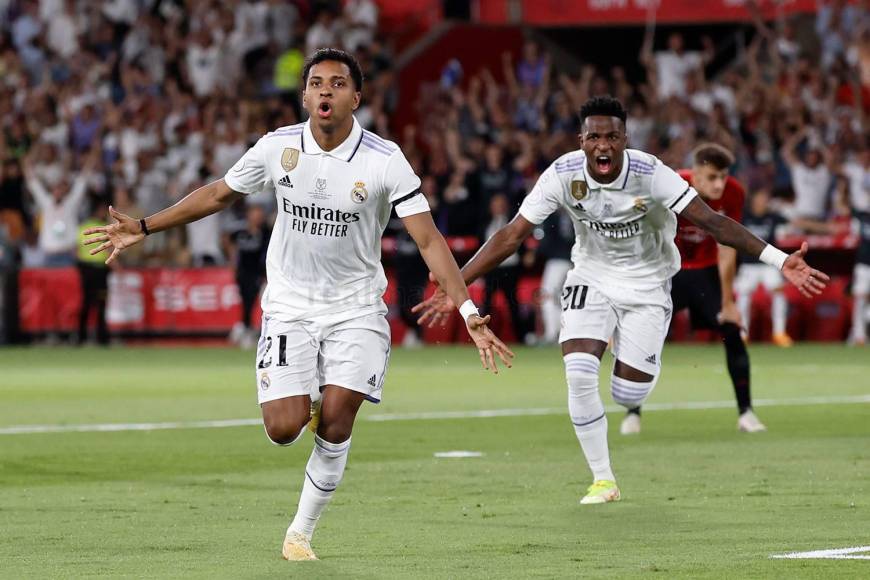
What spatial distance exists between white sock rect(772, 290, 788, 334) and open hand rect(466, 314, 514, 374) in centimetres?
Answer: 1928

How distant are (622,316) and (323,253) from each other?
11.1 feet

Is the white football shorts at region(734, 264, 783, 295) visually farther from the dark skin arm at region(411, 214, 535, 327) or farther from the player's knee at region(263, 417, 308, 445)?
the player's knee at region(263, 417, 308, 445)

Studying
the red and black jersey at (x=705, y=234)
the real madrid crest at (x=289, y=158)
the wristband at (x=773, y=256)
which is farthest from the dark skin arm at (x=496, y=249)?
the red and black jersey at (x=705, y=234)

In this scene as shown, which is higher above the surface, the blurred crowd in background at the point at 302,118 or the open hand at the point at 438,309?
the blurred crowd in background at the point at 302,118

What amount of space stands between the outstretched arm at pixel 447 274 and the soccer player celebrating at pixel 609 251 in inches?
76.0

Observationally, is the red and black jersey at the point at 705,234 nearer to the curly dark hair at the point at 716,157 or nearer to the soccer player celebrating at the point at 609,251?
the curly dark hair at the point at 716,157

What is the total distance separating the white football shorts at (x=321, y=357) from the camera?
28.1ft

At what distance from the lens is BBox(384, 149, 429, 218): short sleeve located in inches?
334

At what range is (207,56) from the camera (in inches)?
1303

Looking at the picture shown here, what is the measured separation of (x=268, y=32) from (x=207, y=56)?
144 centimetres

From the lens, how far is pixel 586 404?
1098 cm

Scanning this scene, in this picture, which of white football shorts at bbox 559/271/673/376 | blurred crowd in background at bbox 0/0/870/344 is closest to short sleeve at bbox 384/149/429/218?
white football shorts at bbox 559/271/673/376

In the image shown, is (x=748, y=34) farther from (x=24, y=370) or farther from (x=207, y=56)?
(x=24, y=370)

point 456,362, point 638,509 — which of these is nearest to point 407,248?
point 456,362
